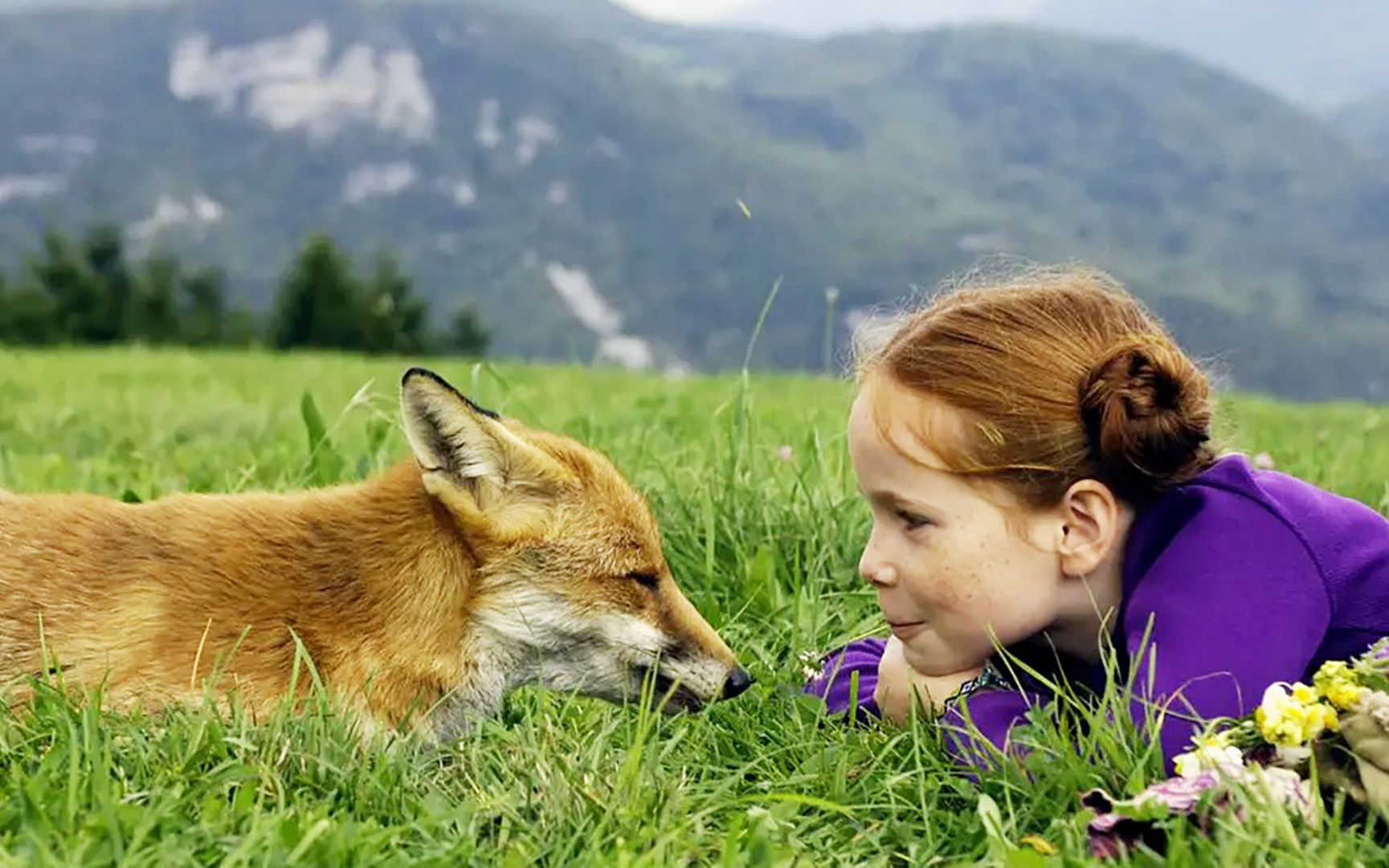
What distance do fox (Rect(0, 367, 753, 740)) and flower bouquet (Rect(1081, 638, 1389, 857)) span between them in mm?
1180

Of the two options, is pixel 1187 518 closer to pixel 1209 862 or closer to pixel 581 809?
pixel 1209 862

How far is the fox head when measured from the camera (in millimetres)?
3521

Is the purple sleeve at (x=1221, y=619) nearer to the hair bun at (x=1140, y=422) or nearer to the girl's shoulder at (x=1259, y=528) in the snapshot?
the girl's shoulder at (x=1259, y=528)

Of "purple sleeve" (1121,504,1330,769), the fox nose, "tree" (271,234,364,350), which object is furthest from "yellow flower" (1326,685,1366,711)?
"tree" (271,234,364,350)

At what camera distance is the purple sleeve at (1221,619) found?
2963 millimetres

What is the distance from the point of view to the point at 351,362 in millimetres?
19359

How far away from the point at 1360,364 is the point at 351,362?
202574mm

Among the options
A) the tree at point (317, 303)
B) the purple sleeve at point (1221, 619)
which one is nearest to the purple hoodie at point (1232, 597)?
the purple sleeve at point (1221, 619)

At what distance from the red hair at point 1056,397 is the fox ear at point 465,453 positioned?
0.97m

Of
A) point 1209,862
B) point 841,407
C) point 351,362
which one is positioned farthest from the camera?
point 351,362

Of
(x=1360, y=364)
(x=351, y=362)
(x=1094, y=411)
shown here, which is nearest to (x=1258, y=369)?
(x=1360, y=364)

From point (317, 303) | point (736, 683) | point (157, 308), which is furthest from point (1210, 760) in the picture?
point (157, 308)

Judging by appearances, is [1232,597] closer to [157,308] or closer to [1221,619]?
[1221,619]

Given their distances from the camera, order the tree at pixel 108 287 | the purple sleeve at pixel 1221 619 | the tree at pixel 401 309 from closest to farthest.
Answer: the purple sleeve at pixel 1221 619 < the tree at pixel 401 309 < the tree at pixel 108 287
